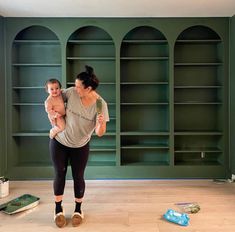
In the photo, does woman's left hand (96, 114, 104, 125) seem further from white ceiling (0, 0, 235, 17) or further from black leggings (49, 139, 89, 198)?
white ceiling (0, 0, 235, 17)

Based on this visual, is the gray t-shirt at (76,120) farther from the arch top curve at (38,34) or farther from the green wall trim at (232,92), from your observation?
the green wall trim at (232,92)

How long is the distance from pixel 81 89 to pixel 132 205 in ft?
4.88

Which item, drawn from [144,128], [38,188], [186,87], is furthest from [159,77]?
[38,188]

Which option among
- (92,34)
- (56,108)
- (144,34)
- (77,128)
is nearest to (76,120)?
(77,128)

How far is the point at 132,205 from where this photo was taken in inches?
121

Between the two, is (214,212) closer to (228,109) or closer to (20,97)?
(228,109)

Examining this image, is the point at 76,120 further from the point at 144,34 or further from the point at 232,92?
the point at 232,92

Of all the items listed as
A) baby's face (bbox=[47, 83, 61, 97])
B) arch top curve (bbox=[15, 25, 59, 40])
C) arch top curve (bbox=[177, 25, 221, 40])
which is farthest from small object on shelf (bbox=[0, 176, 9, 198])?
arch top curve (bbox=[177, 25, 221, 40])

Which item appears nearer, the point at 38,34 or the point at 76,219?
the point at 76,219

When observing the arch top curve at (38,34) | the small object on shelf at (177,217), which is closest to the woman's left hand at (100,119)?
the small object on shelf at (177,217)

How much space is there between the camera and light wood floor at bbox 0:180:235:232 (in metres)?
2.57

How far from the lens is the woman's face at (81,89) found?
242 centimetres

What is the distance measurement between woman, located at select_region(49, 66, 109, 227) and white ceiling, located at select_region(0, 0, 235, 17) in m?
1.45

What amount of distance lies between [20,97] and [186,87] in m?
2.59
